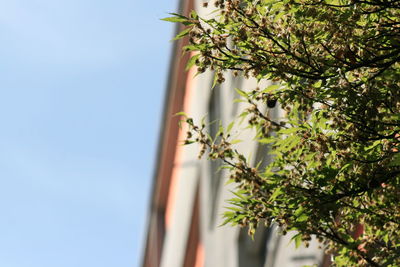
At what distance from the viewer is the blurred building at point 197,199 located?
16.8 metres

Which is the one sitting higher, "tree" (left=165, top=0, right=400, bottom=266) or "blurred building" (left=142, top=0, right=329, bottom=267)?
"blurred building" (left=142, top=0, right=329, bottom=267)

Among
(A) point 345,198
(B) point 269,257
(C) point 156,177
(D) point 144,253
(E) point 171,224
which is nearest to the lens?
(A) point 345,198

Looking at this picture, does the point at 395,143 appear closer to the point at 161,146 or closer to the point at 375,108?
the point at 375,108

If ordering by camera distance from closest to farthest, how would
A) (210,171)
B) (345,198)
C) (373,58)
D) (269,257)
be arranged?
(373,58) → (345,198) → (269,257) → (210,171)

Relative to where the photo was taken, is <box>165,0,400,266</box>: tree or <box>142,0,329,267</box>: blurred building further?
<box>142,0,329,267</box>: blurred building

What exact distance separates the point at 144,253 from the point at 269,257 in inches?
639

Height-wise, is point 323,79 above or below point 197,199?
below

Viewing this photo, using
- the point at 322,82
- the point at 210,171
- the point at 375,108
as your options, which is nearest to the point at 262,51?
the point at 322,82

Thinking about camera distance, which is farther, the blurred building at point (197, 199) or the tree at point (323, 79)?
the blurred building at point (197, 199)

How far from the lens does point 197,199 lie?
24453mm

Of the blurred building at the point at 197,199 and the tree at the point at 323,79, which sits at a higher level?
the blurred building at the point at 197,199

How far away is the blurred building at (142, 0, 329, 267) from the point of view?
1680cm

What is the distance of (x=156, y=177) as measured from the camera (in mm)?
29562

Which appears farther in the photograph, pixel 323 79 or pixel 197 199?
pixel 197 199
